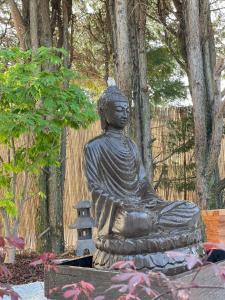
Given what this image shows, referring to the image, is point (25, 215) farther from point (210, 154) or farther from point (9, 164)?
point (210, 154)

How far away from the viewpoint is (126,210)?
1990 millimetres

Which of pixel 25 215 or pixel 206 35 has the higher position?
pixel 206 35

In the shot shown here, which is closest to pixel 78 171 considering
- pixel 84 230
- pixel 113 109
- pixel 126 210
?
pixel 84 230

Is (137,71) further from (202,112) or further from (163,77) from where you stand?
(163,77)

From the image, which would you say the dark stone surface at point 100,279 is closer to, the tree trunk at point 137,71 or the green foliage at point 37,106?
the green foliage at point 37,106

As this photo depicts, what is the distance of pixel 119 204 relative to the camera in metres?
2.04

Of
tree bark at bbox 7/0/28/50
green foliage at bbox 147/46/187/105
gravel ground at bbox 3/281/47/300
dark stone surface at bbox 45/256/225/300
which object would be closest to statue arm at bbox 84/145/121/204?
dark stone surface at bbox 45/256/225/300

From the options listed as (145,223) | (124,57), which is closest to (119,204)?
(145,223)

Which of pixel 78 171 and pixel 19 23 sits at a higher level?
pixel 19 23

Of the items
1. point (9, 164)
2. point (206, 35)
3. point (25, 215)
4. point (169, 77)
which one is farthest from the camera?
point (169, 77)

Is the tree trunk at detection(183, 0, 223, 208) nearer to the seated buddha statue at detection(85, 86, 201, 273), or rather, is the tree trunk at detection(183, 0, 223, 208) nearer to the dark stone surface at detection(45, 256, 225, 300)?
the seated buddha statue at detection(85, 86, 201, 273)

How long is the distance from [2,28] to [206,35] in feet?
9.55

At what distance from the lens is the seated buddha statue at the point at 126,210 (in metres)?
1.98

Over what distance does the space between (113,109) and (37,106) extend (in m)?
1.90
